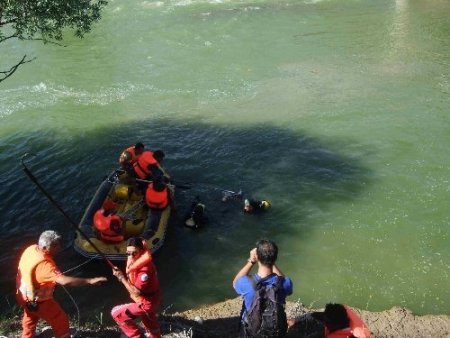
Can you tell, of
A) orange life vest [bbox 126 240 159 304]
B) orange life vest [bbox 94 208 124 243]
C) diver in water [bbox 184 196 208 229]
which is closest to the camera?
orange life vest [bbox 126 240 159 304]

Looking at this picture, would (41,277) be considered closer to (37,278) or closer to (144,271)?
(37,278)

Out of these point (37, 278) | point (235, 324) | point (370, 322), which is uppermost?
point (37, 278)

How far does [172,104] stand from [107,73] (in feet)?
14.4

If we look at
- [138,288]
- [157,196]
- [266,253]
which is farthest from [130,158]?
[266,253]

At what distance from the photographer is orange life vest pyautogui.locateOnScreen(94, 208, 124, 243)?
8531 mm

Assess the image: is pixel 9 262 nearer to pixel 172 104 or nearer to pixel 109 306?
pixel 109 306

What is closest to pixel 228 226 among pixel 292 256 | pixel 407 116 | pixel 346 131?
pixel 292 256

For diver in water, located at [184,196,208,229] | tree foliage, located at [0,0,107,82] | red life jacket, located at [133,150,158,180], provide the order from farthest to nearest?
red life jacket, located at [133,150,158,180] → diver in water, located at [184,196,208,229] → tree foliage, located at [0,0,107,82]

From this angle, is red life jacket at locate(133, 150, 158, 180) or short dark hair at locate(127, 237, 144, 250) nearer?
short dark hair at locate(127, 237, 144, 250)

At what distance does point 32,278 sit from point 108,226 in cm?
306

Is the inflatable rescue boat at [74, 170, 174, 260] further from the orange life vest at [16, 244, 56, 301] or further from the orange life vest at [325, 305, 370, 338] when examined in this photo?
the orange life vest at [325, 305, 370, 338]

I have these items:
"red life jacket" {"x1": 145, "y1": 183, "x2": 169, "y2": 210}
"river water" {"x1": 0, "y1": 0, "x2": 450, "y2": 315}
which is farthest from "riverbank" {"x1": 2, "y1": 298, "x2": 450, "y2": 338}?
"red life jacket" {"x1": 145, "y1": 183, "x2": 169, "y2": 210}

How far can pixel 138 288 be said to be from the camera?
5.79 metres

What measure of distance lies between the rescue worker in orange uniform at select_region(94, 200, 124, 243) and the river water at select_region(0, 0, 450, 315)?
0.81 metres
